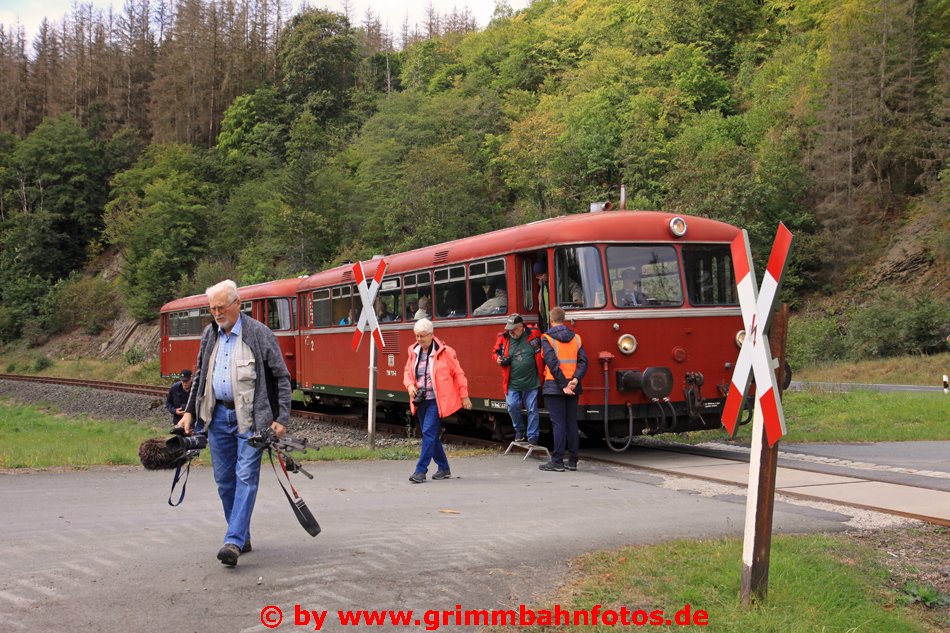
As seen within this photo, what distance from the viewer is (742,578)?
514cm

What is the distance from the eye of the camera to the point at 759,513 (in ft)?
16.5

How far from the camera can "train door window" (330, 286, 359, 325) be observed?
60.7 ft

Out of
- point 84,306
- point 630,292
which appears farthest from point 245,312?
point 84,306

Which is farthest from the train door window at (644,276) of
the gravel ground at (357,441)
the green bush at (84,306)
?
the green bush at (84,306)

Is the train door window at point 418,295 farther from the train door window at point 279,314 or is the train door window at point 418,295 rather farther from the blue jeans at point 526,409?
the train door window at point 279,314

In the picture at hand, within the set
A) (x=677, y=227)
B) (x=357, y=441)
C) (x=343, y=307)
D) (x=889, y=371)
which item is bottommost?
(x=357, y=441)

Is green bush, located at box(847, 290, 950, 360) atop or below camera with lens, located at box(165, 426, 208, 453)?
atop

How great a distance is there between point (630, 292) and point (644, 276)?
343 millimetres

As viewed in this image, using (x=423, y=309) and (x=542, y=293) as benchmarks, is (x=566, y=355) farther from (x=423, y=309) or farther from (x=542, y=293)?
(x=423, y=309)

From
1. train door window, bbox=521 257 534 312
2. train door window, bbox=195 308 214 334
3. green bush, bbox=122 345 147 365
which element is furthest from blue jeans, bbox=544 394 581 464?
green bush, bbox=122 345 147 365

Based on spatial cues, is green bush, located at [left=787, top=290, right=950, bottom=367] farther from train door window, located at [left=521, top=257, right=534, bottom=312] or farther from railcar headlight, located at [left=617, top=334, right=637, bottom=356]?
railcar headlight, located at [left=617, top=334, right=637, bottom=356]

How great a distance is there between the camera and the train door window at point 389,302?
1648 centimetres

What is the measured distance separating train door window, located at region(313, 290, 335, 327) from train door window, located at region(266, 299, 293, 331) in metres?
1.94

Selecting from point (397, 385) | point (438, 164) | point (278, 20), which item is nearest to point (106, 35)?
point (278, 20)
